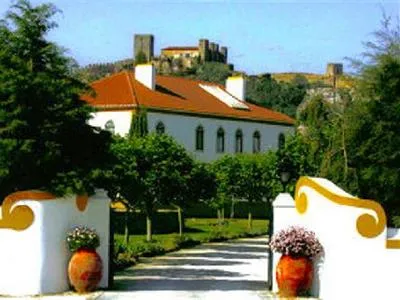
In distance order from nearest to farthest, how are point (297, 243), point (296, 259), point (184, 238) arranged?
Result: 1. point (297, 243)
2. point (296, 259)
3. point (184, 238)

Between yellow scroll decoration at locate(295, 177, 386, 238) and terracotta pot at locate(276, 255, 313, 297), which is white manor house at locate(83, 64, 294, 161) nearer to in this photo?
terracotta pot at locate(276, 255, 313, 297)

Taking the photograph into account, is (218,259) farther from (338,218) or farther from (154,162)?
(338,218)

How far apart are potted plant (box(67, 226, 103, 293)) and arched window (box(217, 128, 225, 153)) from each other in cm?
5058

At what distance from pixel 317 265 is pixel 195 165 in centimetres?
1678

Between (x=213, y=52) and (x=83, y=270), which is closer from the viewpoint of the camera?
(x=83, y=270)

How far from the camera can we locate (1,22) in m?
18.3

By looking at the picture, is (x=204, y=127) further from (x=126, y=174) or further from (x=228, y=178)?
(x=126, y=174)

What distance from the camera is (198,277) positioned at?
21141 mm

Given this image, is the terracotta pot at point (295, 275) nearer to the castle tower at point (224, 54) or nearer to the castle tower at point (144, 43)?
the castle tower at point (144, 43)

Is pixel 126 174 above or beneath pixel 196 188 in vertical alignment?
above

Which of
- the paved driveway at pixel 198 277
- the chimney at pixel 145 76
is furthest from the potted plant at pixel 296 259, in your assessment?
the chimney at pixel 145 76

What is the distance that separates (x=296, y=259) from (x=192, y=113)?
4821 cm

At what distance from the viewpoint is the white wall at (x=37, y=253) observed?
16812mm

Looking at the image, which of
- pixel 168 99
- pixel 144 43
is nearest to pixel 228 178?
pixel 168 99
